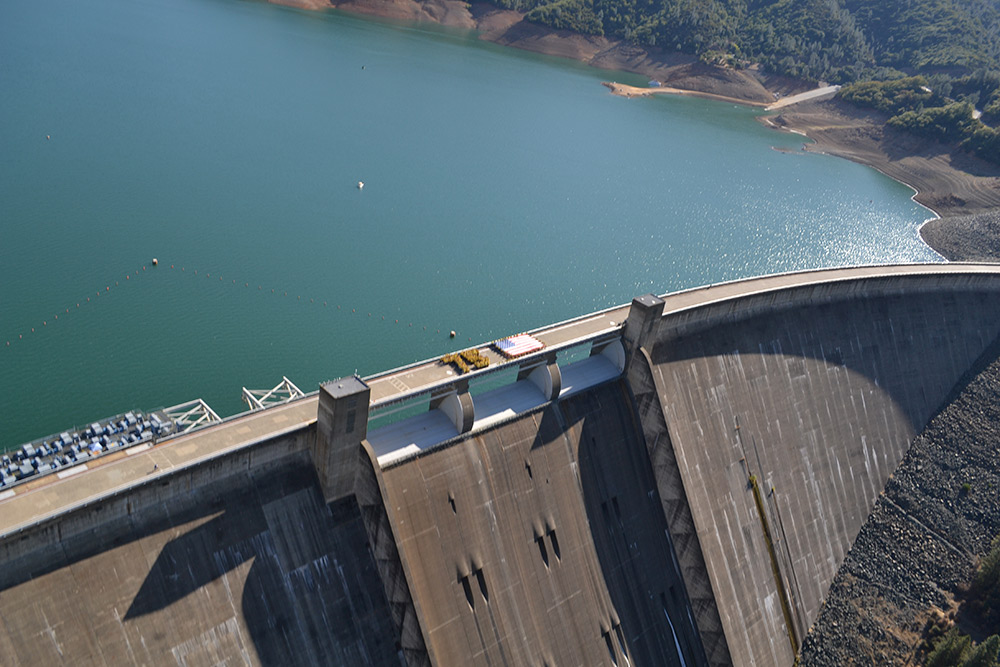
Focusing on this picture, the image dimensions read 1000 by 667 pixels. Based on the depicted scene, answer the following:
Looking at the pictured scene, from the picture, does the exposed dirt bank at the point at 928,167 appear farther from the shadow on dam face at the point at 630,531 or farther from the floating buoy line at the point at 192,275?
the floating buoy line at the point at 192,275

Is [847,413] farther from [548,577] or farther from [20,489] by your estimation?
[20,489]

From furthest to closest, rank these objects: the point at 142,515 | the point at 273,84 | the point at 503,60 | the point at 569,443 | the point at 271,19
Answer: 1. the point at 503,60
2. the point at 271,19
3. the point at 273,84
4. the point at 569,443
5. the point at 142,515

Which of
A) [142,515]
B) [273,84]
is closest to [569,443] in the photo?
[142,515]

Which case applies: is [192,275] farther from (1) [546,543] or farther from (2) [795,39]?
(2) [795,39]

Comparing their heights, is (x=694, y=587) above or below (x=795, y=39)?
below

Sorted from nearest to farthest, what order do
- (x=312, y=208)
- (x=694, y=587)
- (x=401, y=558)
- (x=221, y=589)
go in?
(x=221, y=589) < (x=401, y=558) < (x=694, y=587) < (x=312, y=208)

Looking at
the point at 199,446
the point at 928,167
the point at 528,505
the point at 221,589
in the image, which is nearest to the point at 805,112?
the point at 928,167

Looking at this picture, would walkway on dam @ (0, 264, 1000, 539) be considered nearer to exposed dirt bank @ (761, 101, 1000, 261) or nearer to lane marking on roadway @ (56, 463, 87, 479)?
lane marking on roadway @ (56, 463, 87, 479)

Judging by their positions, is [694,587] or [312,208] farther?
[312,208]
